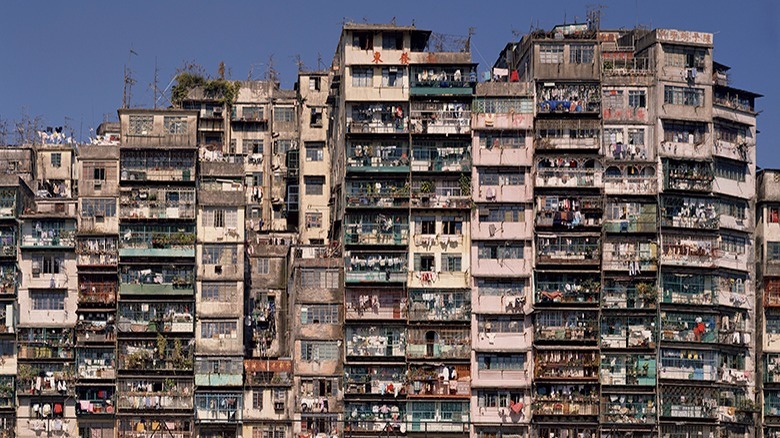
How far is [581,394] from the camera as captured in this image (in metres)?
117

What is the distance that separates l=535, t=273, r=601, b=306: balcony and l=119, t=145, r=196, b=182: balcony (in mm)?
24099

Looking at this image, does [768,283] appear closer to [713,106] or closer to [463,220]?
[713,106]

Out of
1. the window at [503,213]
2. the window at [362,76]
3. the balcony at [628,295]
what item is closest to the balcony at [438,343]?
the window at [503,213]

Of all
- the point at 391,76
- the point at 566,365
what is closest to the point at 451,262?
the point at 566,365

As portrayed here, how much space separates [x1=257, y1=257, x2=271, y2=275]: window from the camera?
12725cm

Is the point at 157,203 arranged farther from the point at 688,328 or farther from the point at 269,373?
the point at 688,328

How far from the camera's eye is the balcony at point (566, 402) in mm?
116375

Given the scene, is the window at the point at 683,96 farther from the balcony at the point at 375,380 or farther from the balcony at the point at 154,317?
the balcony at the point at 154,317

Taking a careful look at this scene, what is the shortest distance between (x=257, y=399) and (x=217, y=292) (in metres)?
7.61

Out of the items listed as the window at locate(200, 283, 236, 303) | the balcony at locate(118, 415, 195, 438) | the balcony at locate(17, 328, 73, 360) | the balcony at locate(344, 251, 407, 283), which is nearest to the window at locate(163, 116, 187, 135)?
the window at locate(200, 283, 236, 303)

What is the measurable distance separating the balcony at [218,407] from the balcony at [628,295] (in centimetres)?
2445

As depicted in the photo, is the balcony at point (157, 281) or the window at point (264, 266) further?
the window at point (264, 266)

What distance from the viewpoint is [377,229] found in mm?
119812

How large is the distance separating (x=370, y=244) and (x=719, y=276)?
22.9 meters
